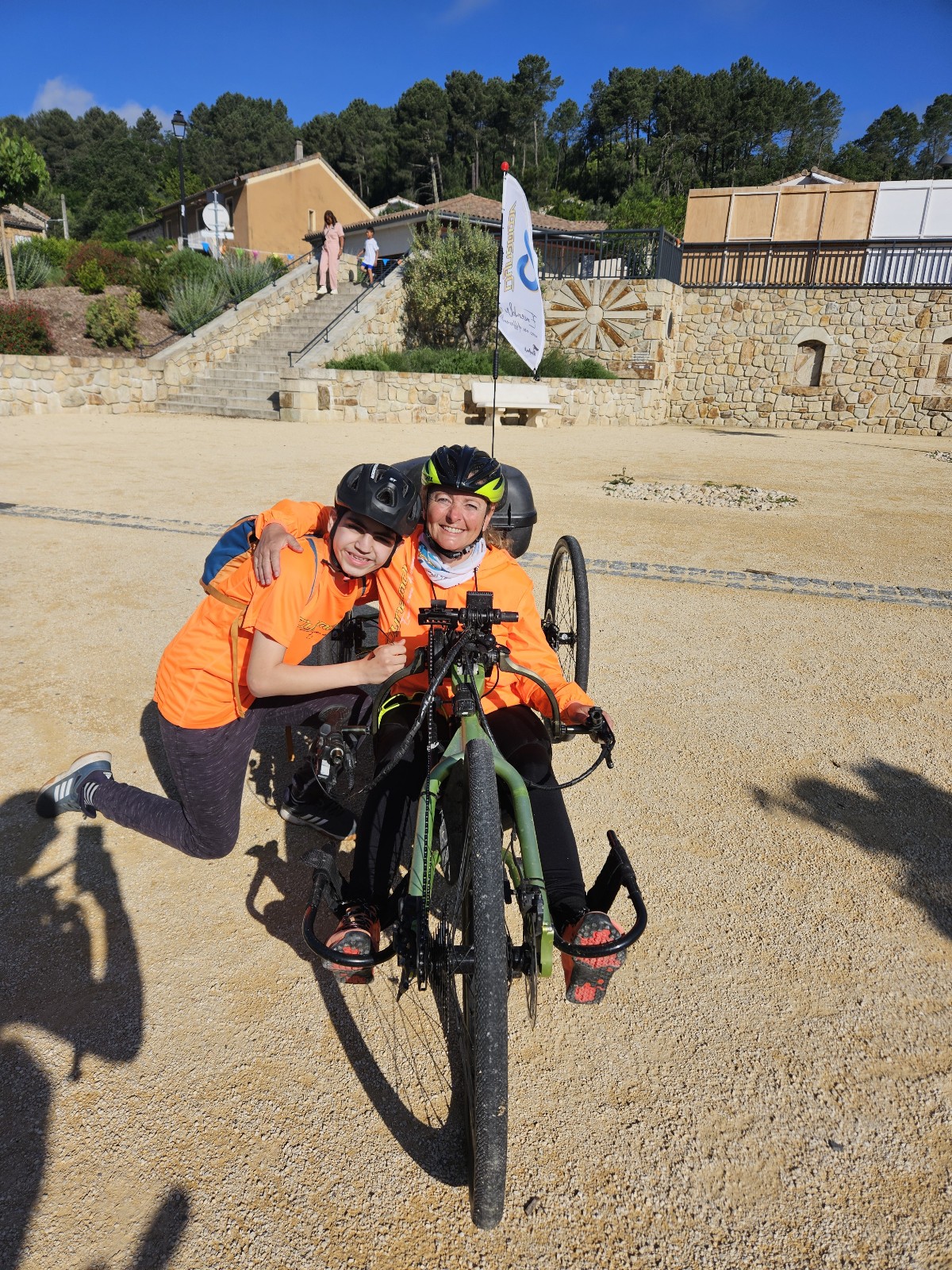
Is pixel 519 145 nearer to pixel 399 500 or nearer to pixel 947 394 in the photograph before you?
pixel 947 394

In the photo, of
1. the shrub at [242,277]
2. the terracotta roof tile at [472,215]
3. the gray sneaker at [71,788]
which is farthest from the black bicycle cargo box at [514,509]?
the terracotta roof tile at [472,215]

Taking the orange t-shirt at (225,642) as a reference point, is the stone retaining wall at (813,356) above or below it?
above

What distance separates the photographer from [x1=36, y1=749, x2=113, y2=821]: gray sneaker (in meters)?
2.94

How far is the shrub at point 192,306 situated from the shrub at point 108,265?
3552 millimetres

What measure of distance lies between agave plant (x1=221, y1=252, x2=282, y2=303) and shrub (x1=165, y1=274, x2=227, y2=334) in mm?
760

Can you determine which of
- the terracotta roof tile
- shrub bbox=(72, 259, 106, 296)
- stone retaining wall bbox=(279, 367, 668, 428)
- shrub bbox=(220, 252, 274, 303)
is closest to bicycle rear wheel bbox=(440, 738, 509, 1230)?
stone retaining wall bbox=(279, 367, 668, 428)

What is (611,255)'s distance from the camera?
2005 cm

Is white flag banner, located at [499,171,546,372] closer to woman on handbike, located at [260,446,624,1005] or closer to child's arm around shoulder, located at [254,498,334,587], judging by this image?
child's arm around shoulder, located at [254,498,334,587]

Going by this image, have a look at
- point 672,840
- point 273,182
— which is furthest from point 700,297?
point 273,182

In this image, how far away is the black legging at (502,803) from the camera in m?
2.07

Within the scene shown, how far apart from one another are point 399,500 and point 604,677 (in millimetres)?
2431

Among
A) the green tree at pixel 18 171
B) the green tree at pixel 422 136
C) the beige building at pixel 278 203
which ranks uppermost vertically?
the green tree at pixel 422 136

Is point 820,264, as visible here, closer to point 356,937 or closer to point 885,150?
point 356,937

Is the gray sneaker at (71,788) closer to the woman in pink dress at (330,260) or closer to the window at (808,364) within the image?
the window at (808,364)
